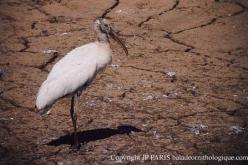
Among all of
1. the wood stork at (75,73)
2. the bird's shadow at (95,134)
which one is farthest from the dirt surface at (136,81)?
the wood stork at (75,73)

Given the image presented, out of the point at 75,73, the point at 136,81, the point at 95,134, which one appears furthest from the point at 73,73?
the point at 136,81

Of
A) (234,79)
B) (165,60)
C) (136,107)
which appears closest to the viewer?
(136,107)

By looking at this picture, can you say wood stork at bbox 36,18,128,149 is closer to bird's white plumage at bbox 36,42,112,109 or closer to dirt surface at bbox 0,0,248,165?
bird's white plumage at bbox 36,42,112,109

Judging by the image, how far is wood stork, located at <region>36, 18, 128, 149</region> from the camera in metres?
4.25

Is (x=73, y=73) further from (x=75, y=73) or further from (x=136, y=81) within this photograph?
(x=136, y=81)

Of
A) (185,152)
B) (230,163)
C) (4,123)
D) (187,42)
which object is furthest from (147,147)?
(187,42)

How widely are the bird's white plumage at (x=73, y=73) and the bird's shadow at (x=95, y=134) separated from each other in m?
0.39

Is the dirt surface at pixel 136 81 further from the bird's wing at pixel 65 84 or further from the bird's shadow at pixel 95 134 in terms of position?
the bird's wing at pixel 65 84

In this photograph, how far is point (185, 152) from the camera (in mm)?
4273

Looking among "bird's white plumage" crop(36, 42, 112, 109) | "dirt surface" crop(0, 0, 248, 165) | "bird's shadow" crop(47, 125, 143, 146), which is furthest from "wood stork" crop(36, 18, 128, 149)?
"dirt surface" crop(0, 0, 248, 165)

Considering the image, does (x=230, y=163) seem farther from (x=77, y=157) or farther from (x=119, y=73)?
(x=119, y=73)

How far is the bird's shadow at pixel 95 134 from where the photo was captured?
177 inches

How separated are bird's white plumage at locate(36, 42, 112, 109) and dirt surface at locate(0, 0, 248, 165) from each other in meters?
0.40

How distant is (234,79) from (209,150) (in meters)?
1.26
